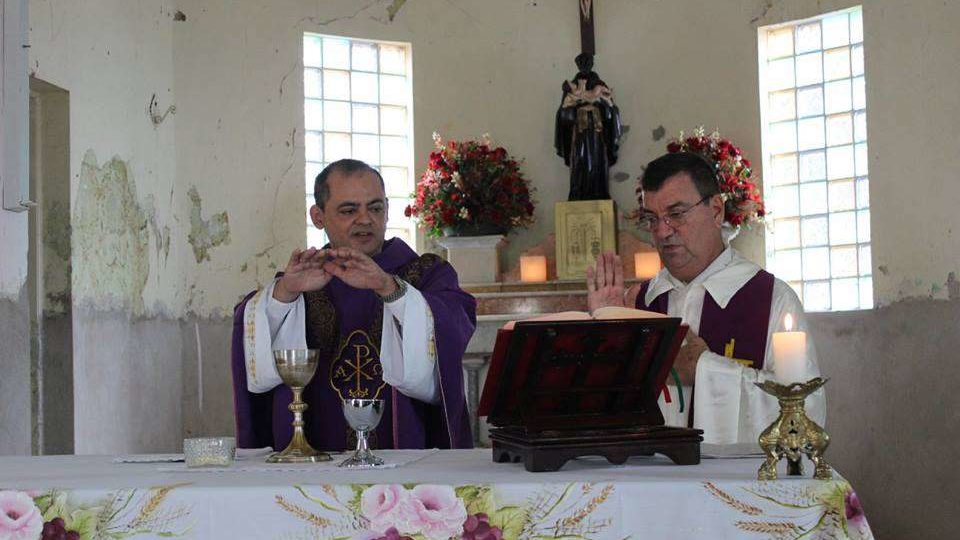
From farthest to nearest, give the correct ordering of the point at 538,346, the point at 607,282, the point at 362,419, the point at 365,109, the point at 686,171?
1. the point at 365,109
2. the point at 686,171
3. the point at 607,282
4. the point at 362,419
5. the point at 538,346

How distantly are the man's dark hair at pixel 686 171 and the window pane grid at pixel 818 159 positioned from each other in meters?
4.57

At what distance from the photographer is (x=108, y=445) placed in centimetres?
675

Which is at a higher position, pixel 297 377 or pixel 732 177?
pixel 732 177

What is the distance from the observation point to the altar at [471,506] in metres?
2.05

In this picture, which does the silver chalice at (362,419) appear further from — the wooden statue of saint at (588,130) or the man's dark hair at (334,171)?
the wooden statue of saint at (588,130)

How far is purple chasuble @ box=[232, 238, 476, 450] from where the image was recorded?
3.55 metres

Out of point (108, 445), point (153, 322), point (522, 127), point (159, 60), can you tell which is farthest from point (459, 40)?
point (108, 445)

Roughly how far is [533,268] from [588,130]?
101 cm

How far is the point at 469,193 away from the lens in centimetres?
788

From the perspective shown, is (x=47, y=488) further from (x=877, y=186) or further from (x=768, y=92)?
(x=768, y=92)

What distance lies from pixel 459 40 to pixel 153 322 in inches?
119

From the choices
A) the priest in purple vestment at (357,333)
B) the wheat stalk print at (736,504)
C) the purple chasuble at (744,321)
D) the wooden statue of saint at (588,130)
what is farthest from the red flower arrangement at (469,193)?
the wheat stalk print at (736,504)

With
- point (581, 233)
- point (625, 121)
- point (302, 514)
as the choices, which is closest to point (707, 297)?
point (302, 514)

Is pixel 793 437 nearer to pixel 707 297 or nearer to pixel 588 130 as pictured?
pixel 707 297
